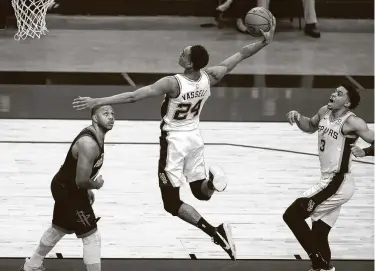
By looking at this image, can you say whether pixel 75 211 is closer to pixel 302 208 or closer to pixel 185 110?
pixel 185 110

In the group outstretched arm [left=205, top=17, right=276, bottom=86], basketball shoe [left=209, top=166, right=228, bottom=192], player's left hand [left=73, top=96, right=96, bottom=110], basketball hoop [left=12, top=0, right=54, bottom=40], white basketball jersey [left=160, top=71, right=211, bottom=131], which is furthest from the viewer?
basketball hoop [left=12, top=0, right=54, bottom=40]

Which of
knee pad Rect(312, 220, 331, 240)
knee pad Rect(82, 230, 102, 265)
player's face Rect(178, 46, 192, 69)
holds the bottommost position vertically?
knee pad Rect(312, 220, 331, 240)

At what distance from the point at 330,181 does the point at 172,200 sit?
57.8 inches

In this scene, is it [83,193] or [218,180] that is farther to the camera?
[218,180]

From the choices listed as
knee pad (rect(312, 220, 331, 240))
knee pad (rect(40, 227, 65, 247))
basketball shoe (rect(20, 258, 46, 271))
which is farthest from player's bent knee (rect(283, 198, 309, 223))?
basketball shoe (rect(20, 258, 46, 271))

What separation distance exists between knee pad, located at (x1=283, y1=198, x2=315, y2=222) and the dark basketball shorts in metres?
1.81

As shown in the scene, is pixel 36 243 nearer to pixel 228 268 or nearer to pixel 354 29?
pixel 228 268

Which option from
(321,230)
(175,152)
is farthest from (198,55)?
(321,230)

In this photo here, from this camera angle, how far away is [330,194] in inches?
349

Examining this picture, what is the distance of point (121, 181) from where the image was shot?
1187 cm

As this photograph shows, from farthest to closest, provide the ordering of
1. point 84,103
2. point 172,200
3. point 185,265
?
point 185,265 → point 172,200 → point 84,103

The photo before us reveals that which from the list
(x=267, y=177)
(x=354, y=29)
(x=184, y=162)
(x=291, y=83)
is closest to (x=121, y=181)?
(x=267, y=177)

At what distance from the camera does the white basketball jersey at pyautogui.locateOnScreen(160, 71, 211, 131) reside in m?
9.07

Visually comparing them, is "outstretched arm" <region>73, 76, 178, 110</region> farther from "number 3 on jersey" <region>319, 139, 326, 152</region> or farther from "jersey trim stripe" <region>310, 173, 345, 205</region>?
"jersey trim stripe" <region>310, 173, 345, 205</region>
